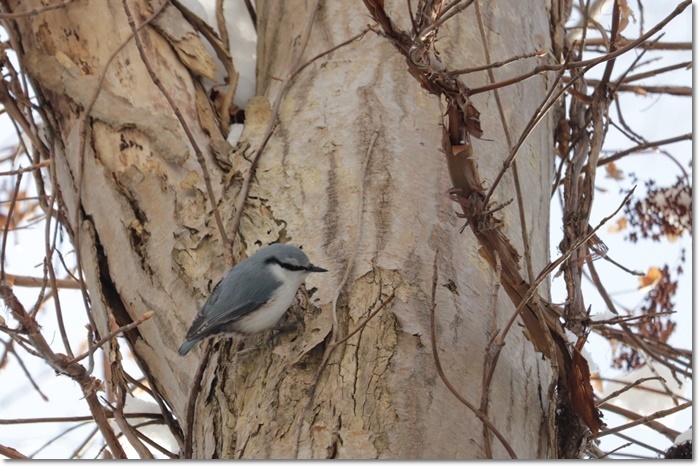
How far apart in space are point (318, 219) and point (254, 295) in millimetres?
241

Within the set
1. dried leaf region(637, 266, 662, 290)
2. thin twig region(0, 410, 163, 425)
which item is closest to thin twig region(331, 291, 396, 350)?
thin twig region(0, 410, 163, 425)

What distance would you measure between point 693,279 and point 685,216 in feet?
3.73

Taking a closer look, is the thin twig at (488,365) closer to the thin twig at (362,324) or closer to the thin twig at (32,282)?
the thin twig at (362,324)

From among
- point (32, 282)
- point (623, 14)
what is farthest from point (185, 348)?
point (32, 282)

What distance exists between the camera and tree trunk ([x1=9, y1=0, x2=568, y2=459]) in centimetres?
151

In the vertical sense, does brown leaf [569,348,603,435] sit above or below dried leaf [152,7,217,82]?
below

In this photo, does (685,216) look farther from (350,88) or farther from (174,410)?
(174,410)

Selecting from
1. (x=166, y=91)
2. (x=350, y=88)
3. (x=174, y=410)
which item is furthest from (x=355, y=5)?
(x=174, y=410)

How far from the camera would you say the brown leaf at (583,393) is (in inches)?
63.9

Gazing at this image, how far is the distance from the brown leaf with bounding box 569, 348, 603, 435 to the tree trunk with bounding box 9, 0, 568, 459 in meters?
0.05

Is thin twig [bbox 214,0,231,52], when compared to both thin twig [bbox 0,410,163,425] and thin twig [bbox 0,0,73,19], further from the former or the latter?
thin twig [bbox 0,410,163,425]

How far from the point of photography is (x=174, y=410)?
73.2 inches

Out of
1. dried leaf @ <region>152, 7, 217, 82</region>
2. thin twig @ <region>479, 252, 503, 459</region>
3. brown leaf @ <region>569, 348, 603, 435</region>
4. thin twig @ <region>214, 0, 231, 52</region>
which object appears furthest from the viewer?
thin twig @ <region>214, 0, 231, 52</region>

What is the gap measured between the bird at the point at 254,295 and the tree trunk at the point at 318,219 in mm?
43
